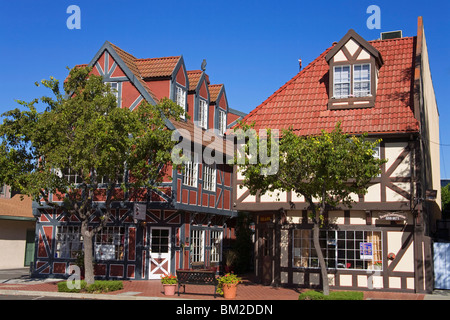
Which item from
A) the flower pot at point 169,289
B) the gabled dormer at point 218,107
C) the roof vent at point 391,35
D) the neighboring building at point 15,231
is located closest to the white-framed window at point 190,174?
the gabled dormer at point 218,107

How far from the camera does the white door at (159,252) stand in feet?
77.2

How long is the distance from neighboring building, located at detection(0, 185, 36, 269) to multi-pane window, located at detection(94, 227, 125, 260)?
899 centimetres

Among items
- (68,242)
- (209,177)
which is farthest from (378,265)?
(68,242)

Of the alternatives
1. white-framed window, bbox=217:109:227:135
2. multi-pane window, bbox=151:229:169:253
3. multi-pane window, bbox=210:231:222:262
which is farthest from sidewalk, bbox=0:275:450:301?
white-framed window, bbox=217:109:227:135

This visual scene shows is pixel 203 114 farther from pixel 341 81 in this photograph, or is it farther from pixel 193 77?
pixel 341 81

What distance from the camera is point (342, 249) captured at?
20125 mm

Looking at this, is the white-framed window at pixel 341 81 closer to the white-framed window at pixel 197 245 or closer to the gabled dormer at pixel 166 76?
the gabled dormer at pixel 166 76

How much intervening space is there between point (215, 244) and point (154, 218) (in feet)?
16.3

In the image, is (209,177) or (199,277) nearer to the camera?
(199,277)

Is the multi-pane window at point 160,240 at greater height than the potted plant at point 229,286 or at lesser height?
greater

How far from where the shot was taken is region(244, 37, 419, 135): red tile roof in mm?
19812

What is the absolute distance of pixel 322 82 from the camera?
22.2 m

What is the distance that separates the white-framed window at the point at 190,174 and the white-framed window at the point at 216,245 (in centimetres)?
364
